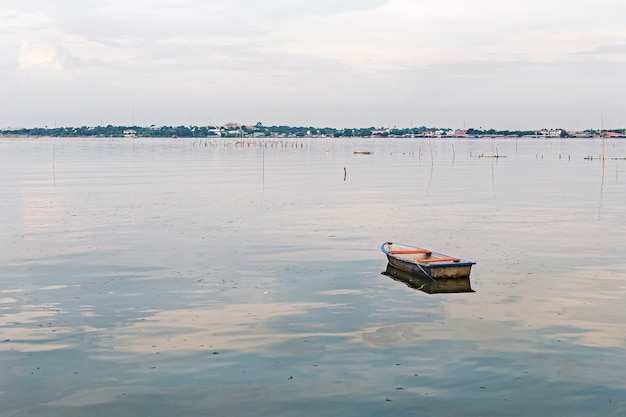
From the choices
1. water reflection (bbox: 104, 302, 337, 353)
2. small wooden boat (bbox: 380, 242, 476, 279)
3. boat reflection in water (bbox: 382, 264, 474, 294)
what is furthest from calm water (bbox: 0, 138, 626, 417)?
small wooden boat (bbox: 380, 242, 476, 279)

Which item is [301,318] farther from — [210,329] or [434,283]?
[434,283]

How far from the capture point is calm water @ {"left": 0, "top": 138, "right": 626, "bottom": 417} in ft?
53.7

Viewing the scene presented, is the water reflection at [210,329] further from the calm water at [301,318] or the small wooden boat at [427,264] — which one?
the small wooden boat at [427,264]

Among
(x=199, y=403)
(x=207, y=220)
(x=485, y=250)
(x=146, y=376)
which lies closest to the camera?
(x=199, y=403)

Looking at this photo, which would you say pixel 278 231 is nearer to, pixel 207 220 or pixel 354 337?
pixel 207 220

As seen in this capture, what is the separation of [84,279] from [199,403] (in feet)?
46.7

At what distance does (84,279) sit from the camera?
28.5 meters

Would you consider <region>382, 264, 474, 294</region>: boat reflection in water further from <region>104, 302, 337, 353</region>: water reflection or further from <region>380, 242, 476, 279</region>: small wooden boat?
<region>104, 302, 337, 353</region>: water reflection

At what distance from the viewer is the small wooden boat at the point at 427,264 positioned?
2806cm

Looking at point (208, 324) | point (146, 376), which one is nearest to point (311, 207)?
point (208, 324)

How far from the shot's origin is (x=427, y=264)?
28078 mm

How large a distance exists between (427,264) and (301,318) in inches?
284

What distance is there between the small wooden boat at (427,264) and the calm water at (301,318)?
0.86 meters

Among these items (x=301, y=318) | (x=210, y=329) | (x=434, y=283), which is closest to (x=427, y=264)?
(x=434, y=283)
